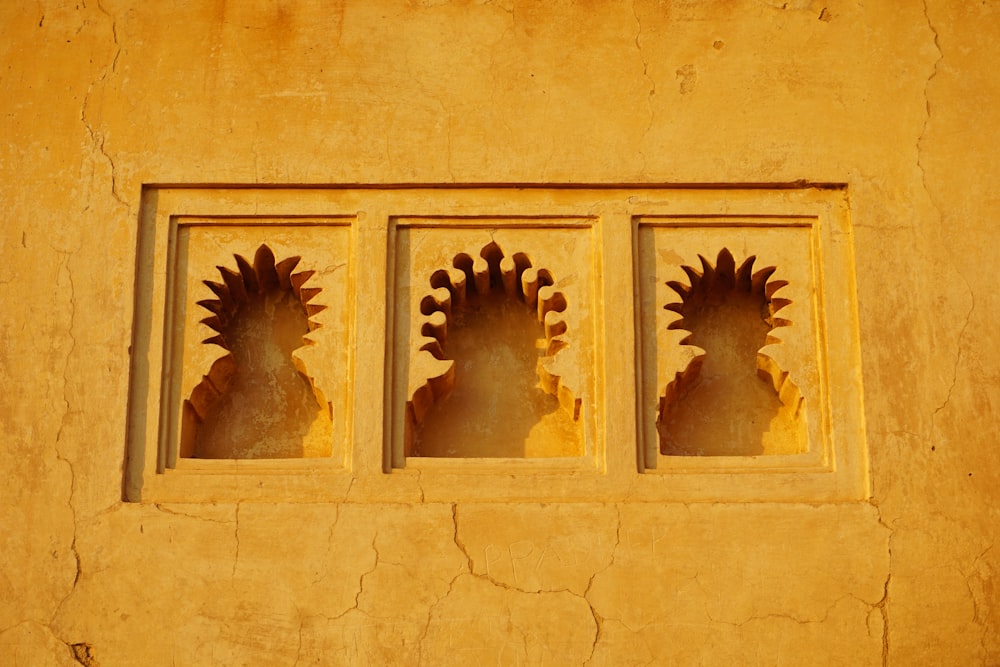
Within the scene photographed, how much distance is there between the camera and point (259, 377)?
14.2ft

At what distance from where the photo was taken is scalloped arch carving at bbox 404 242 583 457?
166 inches

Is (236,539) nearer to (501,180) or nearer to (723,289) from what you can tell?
(501,180)

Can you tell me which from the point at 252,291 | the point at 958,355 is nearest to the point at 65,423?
the point at 252,291

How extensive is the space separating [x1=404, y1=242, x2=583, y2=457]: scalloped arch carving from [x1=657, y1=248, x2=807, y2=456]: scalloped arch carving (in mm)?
333

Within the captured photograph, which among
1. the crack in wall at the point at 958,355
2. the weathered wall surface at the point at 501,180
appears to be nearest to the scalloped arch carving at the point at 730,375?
the weathered wall surface at the point at 501,180

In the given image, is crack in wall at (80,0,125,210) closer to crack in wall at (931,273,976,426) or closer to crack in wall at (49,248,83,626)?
crack in wall at (49,248,83,626)

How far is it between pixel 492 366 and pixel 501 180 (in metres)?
0.56

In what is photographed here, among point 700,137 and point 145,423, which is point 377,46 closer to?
point 700,137

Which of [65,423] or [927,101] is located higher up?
[927,101]

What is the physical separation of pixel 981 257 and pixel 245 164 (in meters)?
2.20

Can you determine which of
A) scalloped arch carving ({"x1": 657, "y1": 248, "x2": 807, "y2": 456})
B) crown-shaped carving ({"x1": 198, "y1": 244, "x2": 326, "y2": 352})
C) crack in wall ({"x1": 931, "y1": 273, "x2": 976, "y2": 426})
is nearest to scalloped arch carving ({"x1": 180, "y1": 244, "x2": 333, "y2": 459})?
crown-shaped carving ({"x1": 198, "y1": 244, "x2": 326, "y2": 352})

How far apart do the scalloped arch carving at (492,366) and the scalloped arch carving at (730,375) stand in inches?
13.1

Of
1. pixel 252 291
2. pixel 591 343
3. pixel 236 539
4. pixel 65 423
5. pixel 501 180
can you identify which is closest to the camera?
pixel 236 539

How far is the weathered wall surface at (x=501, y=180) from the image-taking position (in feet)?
12.8
